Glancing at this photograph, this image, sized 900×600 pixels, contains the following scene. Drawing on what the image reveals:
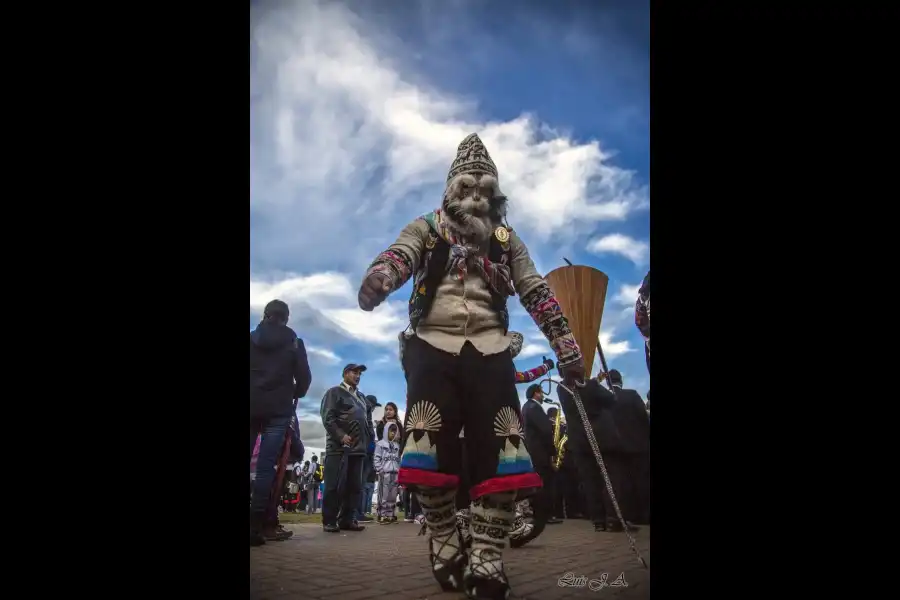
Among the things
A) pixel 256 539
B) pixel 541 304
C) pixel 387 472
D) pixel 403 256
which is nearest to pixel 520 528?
pixel 541 304

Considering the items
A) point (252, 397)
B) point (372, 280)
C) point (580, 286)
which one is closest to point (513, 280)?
point (580, 286)

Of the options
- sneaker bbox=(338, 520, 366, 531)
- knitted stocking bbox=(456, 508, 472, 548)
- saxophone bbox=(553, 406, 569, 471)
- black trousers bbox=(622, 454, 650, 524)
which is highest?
saxophone bbox=(553, 406, 569, 471)

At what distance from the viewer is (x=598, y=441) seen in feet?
9.47

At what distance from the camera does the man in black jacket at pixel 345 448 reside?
261 centimetres

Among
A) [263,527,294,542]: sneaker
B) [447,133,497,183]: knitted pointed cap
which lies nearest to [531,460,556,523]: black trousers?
[263,527,294,542]: sneaker

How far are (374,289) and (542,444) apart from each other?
134 centimetres

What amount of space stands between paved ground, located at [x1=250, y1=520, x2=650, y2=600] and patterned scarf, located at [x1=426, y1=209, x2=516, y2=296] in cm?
119

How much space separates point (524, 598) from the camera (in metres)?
2.14

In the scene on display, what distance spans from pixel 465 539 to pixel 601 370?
1.10 meters

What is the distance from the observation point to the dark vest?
2.52m

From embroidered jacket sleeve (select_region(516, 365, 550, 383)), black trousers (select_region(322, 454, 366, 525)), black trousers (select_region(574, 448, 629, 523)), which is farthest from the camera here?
black trousers (select_region(322, 454, 366, 525))

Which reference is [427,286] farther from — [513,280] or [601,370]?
[601,370]
